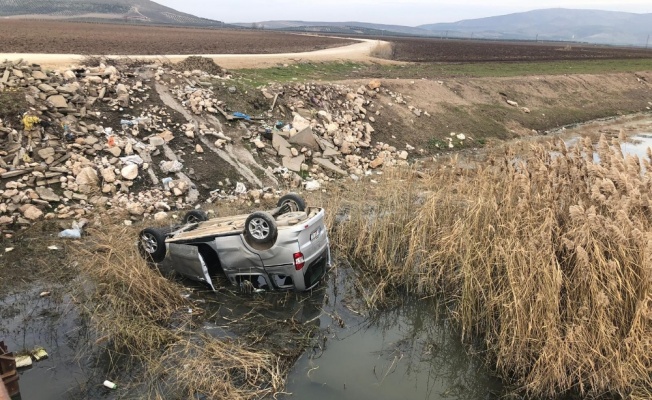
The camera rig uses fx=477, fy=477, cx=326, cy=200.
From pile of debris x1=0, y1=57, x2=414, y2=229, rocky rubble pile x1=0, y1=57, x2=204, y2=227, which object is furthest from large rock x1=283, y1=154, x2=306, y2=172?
rocky rubble pile x1=0, y1=57, x2=204, y2=227

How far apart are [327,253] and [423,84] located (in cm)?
1543

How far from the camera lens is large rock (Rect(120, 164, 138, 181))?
10359 mm

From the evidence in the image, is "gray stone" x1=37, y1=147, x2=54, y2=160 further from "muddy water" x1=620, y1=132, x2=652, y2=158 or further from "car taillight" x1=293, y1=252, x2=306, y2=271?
"muddy water" x1=620, y1=132, x2=652, y2=158

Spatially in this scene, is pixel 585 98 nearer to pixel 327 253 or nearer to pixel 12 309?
pixel 327 253

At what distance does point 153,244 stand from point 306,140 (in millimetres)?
6904

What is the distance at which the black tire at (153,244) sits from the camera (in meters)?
7.27

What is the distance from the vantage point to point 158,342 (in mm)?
5766

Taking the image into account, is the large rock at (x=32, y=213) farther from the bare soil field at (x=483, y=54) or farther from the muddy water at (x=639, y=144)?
the bare soil field at (x=483, y=54)

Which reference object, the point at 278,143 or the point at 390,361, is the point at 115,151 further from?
the point at 390,361

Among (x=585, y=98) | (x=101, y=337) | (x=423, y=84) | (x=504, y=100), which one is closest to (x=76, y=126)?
(x=101, y=337)

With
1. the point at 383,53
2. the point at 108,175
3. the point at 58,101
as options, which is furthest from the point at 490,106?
the point at 383,53

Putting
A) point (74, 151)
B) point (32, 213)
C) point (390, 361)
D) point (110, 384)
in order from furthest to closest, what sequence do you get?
point (74, 151) < point (32, 213) < point (390, 361) < point (110, 384)

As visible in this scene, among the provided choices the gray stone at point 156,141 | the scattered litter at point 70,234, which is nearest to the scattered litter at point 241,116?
the gray stone at point 156,141

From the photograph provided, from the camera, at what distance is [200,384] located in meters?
5.01
